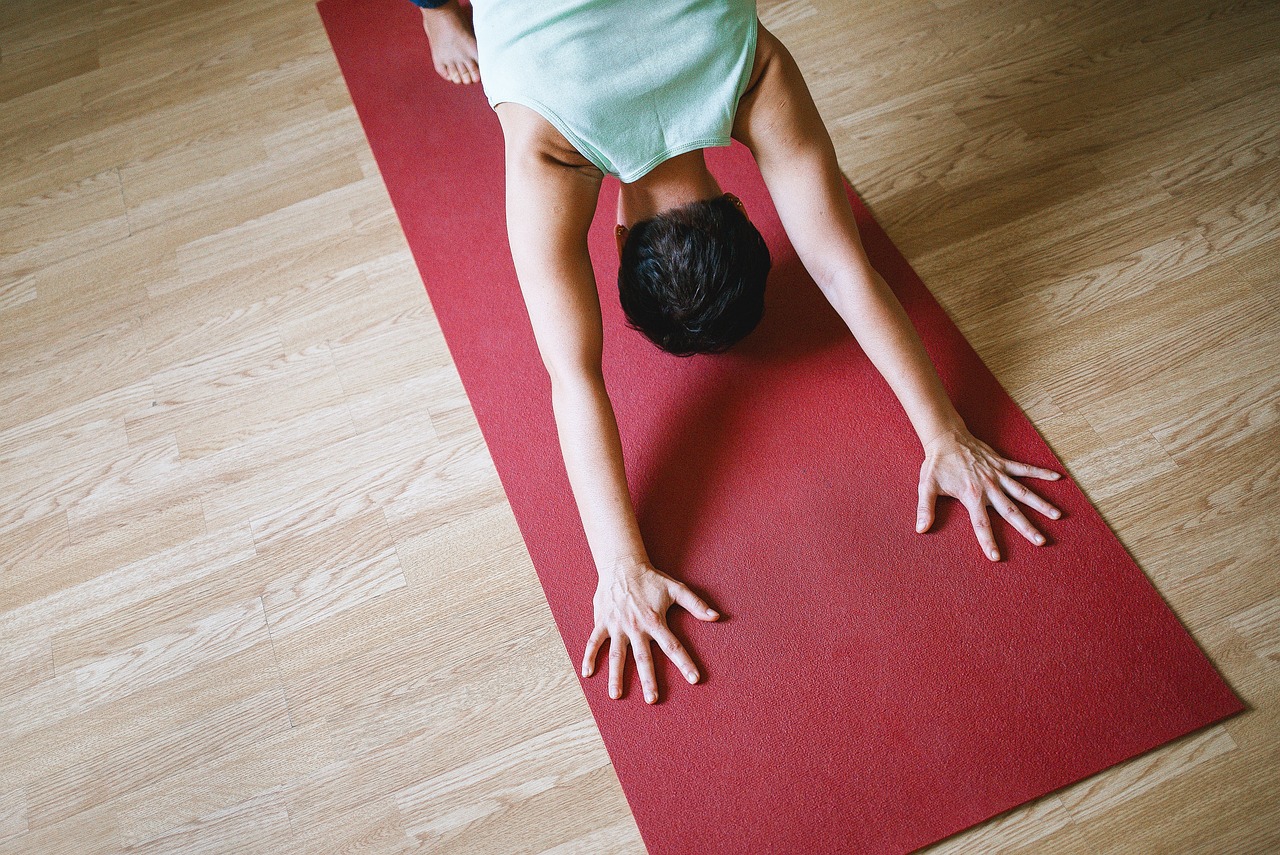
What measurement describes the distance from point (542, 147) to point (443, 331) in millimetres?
553

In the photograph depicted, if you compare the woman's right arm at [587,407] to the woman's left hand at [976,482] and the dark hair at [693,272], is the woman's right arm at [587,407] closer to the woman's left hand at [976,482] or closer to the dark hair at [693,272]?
the dark hair at [693,272]

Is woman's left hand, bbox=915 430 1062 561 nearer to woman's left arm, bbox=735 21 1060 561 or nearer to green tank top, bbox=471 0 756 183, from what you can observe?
woman's left arm, bbox=735 21 1060 561

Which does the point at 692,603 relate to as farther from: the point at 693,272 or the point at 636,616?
the point at 693,272

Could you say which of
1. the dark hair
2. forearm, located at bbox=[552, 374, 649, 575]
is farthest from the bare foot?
forearm, located at bbox=[552, 374, 649, 575]

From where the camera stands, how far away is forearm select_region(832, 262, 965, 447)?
4.59 ft

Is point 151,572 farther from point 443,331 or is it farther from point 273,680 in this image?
point 443,331

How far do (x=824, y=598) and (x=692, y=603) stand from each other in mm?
211

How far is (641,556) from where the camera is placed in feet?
4.50

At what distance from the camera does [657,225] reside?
1366mm

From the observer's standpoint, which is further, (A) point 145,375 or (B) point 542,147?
(A) point 145,375

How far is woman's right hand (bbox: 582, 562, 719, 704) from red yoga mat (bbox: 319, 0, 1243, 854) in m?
0.03

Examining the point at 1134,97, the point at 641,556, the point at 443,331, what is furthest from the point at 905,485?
the point at 1134,97

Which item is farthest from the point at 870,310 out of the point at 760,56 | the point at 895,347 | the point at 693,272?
the point at 760,56

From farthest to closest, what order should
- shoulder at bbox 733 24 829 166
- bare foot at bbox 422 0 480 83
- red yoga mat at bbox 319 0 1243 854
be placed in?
1. bare foot at bbox 422 0 480 83
2. shoulder at bbox 733 24 829 166
3. red yoga mat at bbox 319 0 1243 854
